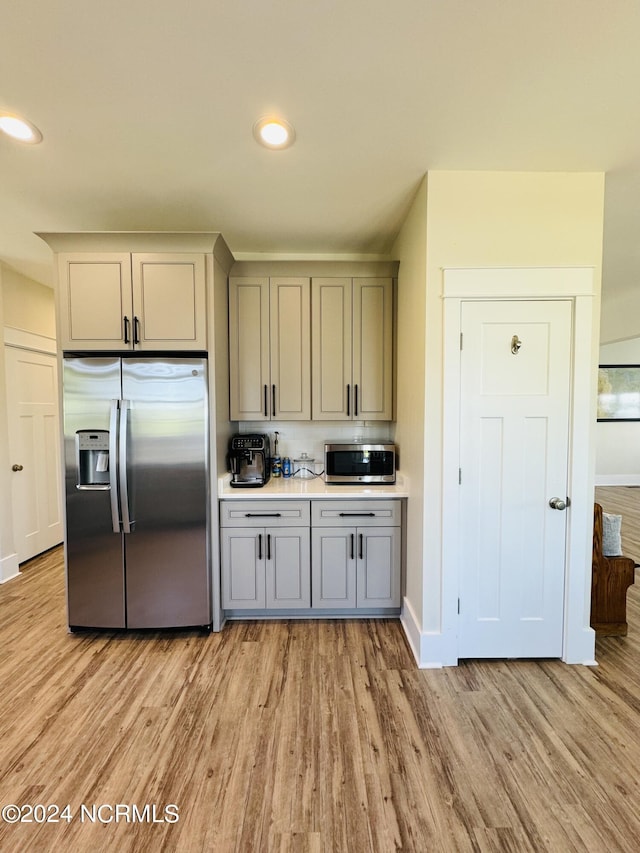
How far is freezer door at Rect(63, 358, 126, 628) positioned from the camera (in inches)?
90.4

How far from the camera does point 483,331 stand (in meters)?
2.01

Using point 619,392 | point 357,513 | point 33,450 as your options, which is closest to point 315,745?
point 357,513

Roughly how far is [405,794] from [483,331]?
2139 mm

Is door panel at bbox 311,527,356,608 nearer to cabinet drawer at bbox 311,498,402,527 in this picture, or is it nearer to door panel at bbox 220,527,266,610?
cabinet drawer at bbox 311,498,402,527

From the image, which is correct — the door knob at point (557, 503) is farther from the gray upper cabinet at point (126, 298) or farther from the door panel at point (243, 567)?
the gray upper cabinet at point (126, 298)

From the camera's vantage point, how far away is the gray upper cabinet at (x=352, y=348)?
9.18 ft

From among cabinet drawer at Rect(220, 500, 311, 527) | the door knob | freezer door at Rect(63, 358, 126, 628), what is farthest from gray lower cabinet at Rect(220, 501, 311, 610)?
A: the door knob

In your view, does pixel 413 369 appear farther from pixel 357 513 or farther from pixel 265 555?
pixel 265 555

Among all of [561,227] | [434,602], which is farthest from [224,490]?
[561,227]

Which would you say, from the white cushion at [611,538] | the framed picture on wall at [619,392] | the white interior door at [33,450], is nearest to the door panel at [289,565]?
the white cushion at [611,538]

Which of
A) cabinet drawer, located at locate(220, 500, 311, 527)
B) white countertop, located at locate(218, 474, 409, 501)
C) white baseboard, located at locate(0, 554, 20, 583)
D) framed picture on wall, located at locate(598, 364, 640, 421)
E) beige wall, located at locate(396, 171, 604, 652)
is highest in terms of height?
beige wall, located at locate(396, 171, 604, 652)

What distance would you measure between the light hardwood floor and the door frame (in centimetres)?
27

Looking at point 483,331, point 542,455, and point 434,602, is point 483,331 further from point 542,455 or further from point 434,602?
point 434,602

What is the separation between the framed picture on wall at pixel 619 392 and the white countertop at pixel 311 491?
6.50 meters
